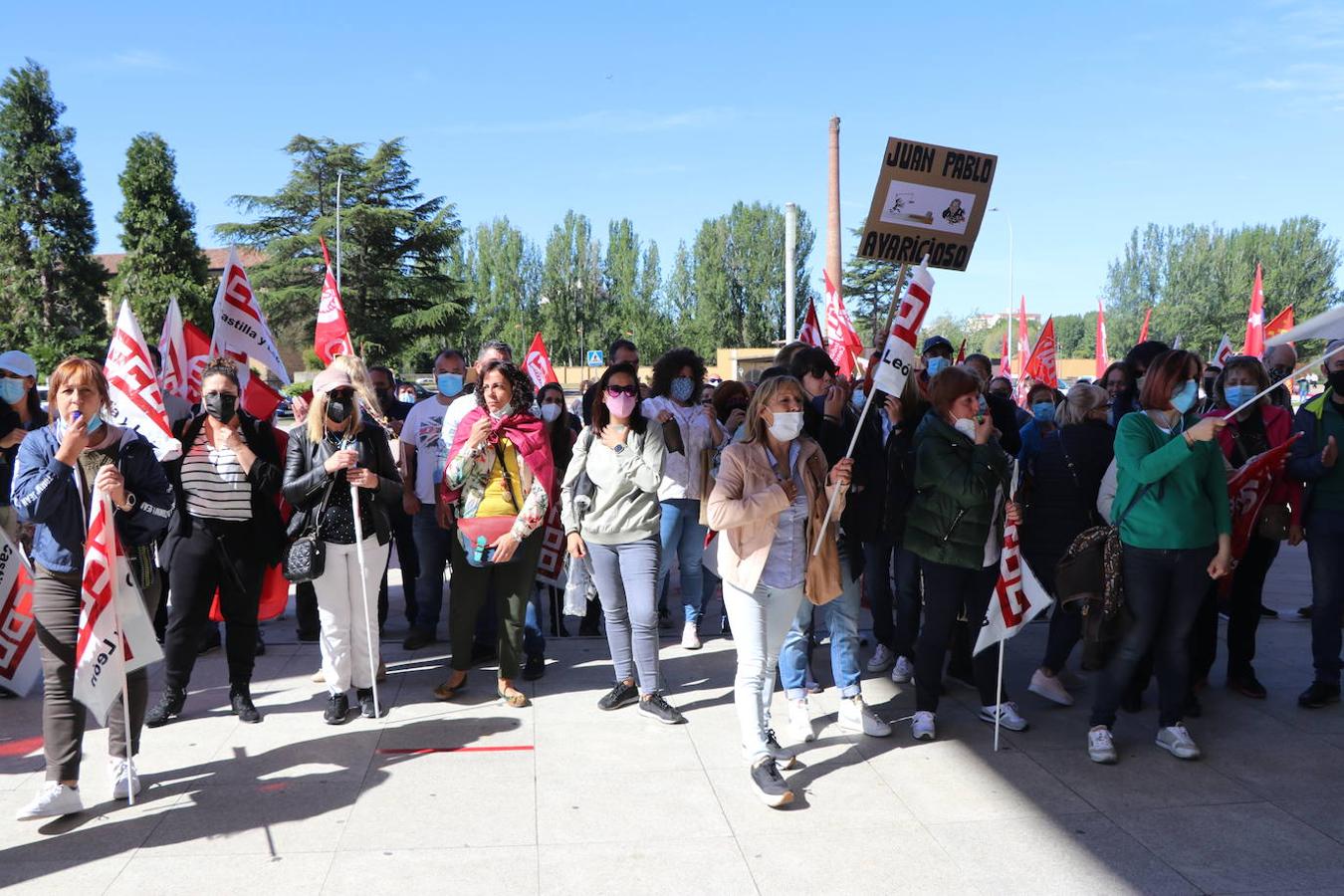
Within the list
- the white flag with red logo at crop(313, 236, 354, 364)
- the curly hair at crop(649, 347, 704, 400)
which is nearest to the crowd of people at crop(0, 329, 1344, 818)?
the curly hair at crop(649, 347, 704, 400)

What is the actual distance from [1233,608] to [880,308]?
62111 mm

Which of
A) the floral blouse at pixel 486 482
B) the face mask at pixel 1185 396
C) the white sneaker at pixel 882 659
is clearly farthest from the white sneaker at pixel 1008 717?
the floral blouse at pixel 486 482

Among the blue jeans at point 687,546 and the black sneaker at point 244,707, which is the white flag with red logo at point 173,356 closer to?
the black sneaker at point 244,707

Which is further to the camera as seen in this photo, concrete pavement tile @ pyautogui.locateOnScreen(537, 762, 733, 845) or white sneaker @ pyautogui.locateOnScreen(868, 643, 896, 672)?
white sneaker @ pyautogui.locateOnScreen(868, 643, 896, 672)

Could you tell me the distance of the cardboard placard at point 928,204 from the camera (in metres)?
6.69

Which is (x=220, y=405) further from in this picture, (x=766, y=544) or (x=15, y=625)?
(x=766, y=544)

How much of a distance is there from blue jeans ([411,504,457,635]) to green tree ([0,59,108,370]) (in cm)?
4553

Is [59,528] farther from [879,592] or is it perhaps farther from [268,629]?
[879,592]

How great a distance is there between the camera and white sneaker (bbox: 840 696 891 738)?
5.24 meters

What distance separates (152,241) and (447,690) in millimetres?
50342

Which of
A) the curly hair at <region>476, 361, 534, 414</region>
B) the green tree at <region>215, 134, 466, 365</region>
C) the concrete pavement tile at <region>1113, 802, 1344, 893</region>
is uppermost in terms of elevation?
the green tree at <region>215, 134, 466, 365</region>

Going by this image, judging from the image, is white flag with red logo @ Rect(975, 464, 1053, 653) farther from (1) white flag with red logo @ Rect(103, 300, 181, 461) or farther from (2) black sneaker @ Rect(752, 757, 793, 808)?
(1) white flag with red logo @ Rect(103, 300, 181, 461)

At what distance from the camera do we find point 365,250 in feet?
153

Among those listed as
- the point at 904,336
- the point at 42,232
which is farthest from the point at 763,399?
the point at 42,232
